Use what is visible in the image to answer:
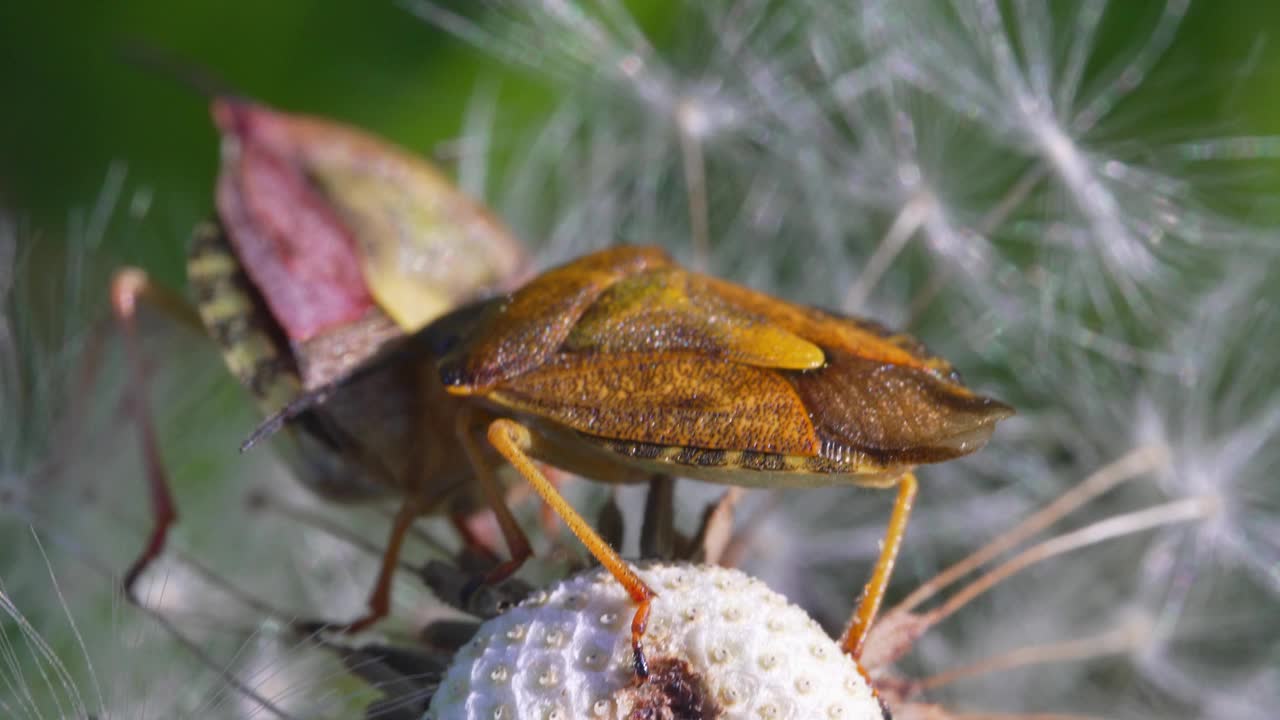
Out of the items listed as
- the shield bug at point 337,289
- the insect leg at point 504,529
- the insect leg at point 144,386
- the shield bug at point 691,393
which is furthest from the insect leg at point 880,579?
the insect leg at point 144,386

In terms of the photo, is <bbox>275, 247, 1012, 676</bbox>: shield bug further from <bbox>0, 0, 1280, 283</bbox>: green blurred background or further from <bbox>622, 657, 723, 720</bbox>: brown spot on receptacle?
<bbox>0, 0, 1280, 283</bbox>: green blurred background

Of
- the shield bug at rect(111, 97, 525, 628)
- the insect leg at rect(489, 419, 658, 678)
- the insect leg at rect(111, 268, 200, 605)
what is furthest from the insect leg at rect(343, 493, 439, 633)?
the insect leg at rect(111, 268, 200, 605)

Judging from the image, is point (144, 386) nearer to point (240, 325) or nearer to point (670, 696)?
point (240, 325)

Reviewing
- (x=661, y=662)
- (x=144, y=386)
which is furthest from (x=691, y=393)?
(x=144, y=386)

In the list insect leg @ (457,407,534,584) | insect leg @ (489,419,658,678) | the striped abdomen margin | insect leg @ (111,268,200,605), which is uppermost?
insect leg @ (489,419,658,678)

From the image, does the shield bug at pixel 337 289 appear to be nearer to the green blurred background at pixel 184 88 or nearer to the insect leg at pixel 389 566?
the insect leg at pixel 389 566

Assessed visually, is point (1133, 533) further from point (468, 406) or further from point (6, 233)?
point (6, 233)

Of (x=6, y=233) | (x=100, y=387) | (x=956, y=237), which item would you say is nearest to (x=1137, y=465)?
(x=956, y=237)

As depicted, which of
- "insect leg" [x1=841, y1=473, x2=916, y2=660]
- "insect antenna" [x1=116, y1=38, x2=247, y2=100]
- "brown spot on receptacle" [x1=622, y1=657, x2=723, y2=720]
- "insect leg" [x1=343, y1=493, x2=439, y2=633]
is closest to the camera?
"brown spot on receptacle" [x1=622, y1=657, x2=723, y2=720]
